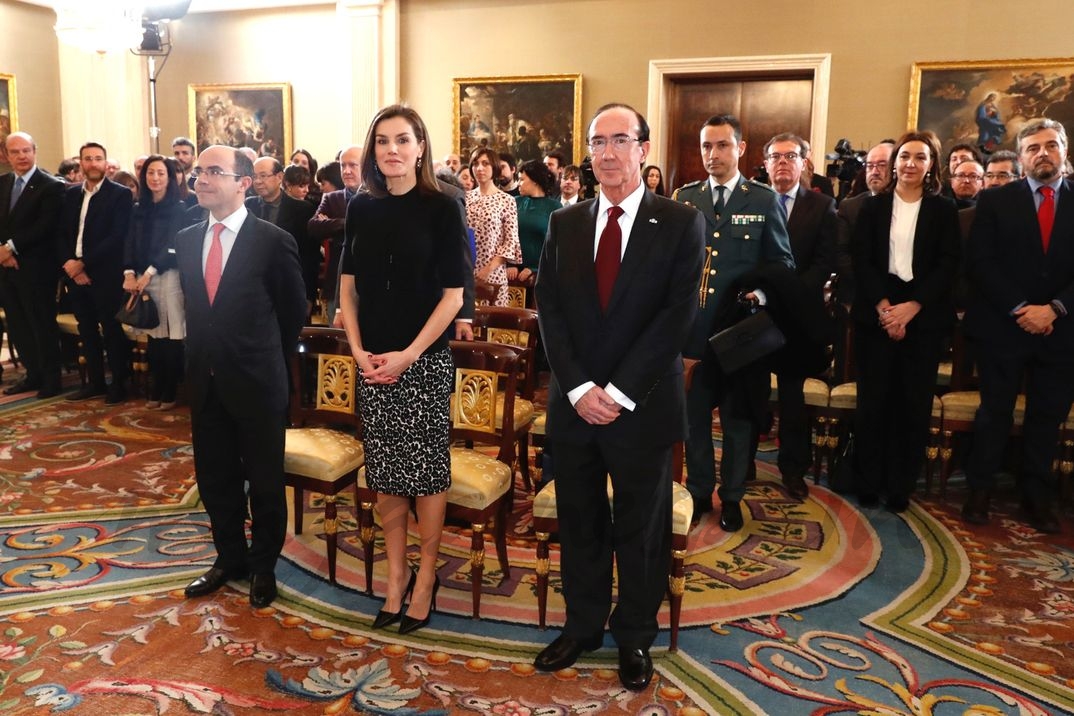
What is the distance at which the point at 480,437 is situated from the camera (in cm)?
330

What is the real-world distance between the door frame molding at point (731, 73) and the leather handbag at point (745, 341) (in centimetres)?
629

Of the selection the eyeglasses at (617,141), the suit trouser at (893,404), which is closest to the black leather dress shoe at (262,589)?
the eyeglasses at (617,141)

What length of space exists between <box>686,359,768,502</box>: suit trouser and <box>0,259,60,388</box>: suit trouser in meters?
4.91

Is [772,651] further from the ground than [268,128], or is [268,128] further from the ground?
[268,128]

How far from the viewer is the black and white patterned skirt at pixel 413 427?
109 inches

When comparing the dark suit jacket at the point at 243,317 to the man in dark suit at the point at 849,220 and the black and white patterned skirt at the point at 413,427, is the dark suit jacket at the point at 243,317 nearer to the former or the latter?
the black and white patterned skirt at the point at 413,427

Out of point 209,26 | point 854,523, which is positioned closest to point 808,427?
point 854,523

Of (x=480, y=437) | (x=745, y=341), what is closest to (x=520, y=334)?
(x=480, y=437)

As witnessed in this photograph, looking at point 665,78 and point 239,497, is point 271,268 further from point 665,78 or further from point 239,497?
point 665,78

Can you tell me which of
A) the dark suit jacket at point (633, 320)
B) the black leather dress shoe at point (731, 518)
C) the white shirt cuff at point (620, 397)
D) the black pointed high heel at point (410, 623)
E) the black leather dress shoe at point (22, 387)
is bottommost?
the black pointed high heel at point (410, 623)

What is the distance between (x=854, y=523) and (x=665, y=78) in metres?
6.99

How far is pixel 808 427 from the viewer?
14.9 ft

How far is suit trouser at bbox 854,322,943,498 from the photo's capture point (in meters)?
4.04

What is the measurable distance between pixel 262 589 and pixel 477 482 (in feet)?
2.94
